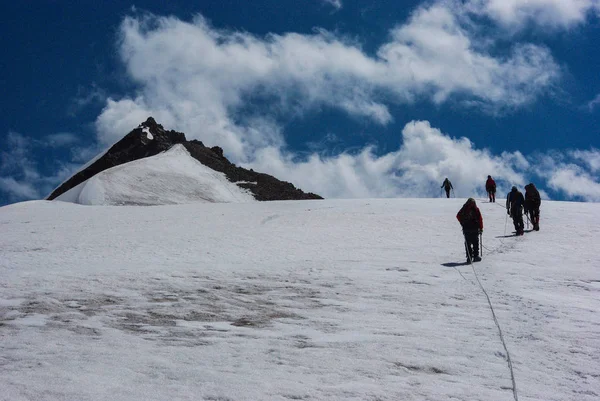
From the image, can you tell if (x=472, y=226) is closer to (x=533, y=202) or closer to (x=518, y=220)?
(x=518, y=220)

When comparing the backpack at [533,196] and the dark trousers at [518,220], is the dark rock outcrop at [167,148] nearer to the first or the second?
the backpack at [533,196]

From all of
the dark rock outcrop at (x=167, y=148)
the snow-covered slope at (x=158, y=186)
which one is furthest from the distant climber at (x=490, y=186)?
the dark rock outcrop at (x=167, y=148)

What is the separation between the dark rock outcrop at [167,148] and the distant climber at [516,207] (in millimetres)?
41155

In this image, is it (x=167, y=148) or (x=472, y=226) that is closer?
(x=472, y=226)

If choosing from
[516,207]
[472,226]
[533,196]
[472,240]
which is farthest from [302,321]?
[533,196]

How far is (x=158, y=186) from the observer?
5375 centimetres

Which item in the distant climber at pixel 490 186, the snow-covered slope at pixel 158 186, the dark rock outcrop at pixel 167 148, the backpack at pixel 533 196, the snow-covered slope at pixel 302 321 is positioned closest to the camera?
the snow-covered slope at pixel 302 321

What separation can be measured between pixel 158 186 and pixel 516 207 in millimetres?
39456

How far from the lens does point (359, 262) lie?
1488 cm

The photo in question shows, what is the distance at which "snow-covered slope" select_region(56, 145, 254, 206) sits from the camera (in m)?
47.4

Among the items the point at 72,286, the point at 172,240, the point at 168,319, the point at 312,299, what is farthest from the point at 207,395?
the point at 172,240

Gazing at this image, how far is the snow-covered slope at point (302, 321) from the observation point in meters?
Result: 6.30

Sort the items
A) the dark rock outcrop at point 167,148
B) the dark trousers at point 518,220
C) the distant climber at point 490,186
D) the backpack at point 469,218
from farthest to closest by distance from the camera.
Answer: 1. the dark rock outcrop at point 167,148
2. the distant climber at point 490,186
3. the dark trousers at point 518,220
4. the backpack at point 469,218

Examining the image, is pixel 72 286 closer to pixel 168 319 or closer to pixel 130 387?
pixel 168 319
